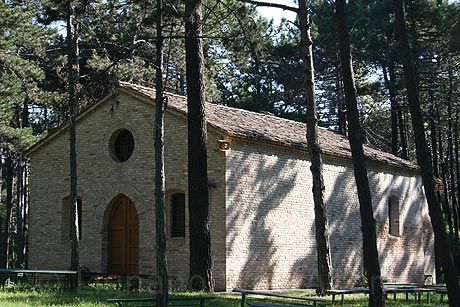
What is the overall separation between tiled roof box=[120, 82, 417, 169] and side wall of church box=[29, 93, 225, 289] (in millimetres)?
558

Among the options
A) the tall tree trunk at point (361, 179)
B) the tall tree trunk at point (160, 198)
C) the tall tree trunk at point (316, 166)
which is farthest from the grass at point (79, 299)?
the tall tree trunk at point (160, 198)

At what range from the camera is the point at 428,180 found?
43.7 ft

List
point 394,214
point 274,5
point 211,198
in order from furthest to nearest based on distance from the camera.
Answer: point 394,214 → point 211,198 → point 274,5

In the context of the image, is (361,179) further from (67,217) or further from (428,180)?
(67,217)

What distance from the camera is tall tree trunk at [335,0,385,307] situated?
13352 mm

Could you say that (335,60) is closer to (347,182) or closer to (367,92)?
(367,92)

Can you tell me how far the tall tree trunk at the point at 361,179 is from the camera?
13.4 m

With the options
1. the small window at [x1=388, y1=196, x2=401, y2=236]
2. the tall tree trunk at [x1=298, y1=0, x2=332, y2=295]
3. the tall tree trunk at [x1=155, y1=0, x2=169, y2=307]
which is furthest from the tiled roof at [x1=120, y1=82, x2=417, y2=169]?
the tall tree trunk at [x1=155, y1=0, x2=169, y2=307]

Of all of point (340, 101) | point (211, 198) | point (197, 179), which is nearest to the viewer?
point (197, 179)

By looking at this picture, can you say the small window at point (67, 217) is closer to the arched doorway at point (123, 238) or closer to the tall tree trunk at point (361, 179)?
the arched doorway at point (123, 238)

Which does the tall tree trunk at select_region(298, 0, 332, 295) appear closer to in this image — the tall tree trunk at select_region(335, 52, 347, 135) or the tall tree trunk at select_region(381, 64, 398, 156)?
the tall tree trunk at select_region(381, 64, 398, 156)

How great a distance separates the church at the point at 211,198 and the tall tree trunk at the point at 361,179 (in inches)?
257

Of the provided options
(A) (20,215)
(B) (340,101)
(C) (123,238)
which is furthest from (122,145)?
(B) (340,101)

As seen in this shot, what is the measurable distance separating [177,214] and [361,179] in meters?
8.72
